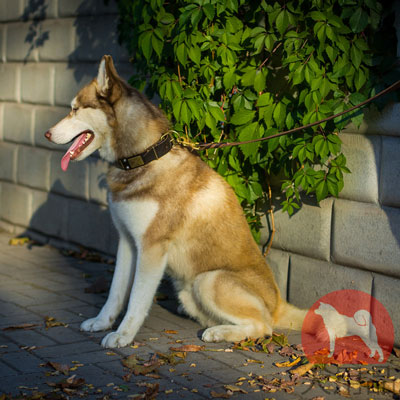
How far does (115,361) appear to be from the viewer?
4.01 m

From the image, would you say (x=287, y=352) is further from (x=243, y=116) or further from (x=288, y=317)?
(x=243, y=116)

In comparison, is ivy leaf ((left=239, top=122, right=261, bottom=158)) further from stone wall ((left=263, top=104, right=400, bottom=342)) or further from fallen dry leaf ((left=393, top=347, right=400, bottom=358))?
fallen dry leaf ((left=393, top=347, right=400, bottom=358))

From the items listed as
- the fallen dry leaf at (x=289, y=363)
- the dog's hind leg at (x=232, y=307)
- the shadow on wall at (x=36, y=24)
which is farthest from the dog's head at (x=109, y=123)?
the shadow on wall at (x=36, y=24)

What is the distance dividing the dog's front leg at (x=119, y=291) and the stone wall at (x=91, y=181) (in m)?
1.20

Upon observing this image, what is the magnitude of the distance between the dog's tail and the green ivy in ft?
2.36

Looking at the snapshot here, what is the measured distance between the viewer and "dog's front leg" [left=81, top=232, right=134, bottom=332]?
461 cm

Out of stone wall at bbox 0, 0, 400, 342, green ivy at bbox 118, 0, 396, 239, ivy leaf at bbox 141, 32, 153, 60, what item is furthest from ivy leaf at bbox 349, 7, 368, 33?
ivy leaf at bbox 141, 32, 153, 60

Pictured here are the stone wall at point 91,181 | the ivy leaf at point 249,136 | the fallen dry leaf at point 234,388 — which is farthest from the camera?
the ivy leaf at point 249,136

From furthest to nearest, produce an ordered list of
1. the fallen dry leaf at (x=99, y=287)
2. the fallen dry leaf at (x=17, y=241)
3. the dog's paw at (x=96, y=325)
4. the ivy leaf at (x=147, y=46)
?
the fallen dry leaf at (x=17, y=241) < the fallen dry leaf at (x=99, y=287) < the ivy leaf at (x=147, y=46) < the dog's paw at (x=96, y=325)

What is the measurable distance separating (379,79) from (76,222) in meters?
3.93

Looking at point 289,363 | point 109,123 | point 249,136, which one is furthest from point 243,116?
point 289,363

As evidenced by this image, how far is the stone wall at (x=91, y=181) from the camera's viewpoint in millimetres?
4457

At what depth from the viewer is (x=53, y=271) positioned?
6.35 meters

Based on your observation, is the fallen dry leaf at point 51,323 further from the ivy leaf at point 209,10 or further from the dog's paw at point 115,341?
the ivy leaf at point 209,10
